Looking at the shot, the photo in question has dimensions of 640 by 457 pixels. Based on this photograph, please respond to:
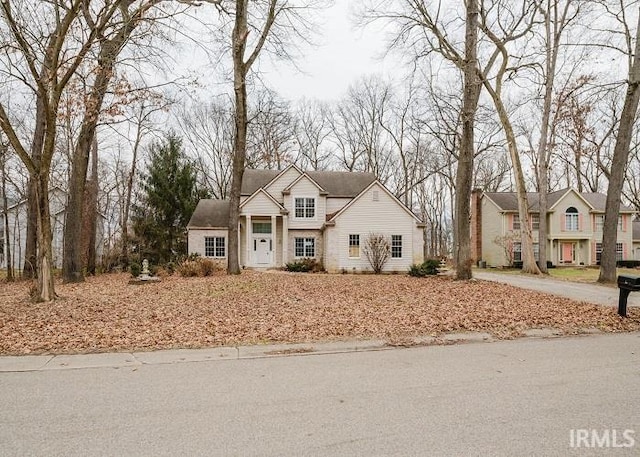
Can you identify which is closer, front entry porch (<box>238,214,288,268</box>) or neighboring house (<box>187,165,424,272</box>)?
neighboring house (<box>187,165,424,272</box>)

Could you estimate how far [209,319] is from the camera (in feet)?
26.7

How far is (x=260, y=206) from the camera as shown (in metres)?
25.8

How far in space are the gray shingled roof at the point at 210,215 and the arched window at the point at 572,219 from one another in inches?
1111

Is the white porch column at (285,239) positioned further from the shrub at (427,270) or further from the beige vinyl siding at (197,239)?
the shrub at (427,270)

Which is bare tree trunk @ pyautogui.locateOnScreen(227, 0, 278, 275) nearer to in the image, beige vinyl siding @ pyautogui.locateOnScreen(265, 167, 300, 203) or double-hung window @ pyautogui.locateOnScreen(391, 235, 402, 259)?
beige vinyl siding @ pyautogui.locateOnScreen(265, 167, 300, 203)

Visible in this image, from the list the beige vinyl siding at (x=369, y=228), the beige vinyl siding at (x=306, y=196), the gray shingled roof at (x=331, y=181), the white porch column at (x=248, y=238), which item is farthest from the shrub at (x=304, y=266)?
the gray shingled roof at (x=331, y=181)

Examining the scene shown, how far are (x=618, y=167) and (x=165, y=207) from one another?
1032 inches

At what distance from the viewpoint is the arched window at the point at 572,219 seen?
113 feet

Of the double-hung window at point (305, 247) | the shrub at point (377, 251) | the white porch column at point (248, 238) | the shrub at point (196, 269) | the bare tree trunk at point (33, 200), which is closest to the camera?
the bare tree trunk at point (33, 200)

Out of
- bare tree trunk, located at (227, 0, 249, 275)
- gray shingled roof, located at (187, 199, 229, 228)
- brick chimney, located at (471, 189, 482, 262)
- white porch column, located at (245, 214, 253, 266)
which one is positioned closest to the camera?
bare tree trunk, located at (227, 0, 249, 275)

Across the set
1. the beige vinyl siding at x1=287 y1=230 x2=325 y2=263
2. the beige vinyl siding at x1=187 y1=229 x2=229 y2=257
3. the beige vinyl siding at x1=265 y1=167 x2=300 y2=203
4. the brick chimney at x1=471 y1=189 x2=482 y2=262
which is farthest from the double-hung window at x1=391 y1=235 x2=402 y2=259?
the brick chimney at x1=471 y1=189 x2=482 y2=262

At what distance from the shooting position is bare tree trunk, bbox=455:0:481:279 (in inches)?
621

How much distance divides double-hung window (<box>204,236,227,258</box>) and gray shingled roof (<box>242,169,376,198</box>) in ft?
12.0

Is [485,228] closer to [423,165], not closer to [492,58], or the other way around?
[423,165]
